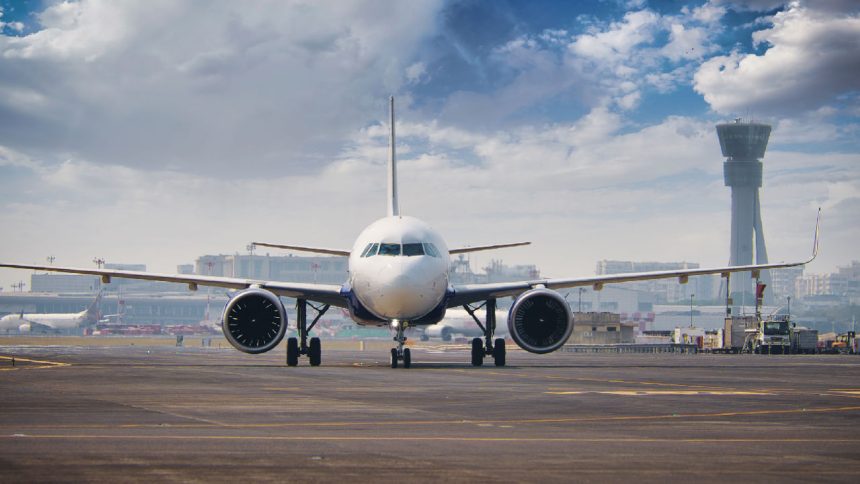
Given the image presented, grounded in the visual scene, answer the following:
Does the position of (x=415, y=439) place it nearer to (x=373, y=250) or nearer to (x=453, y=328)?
(x=373, y=250)

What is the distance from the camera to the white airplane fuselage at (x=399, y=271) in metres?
32.4

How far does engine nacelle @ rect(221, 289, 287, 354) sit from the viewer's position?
113 feet

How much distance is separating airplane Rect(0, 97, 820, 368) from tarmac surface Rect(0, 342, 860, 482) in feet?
26.7

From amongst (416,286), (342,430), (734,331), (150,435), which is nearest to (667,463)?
(342,430)

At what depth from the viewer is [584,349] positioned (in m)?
95.4

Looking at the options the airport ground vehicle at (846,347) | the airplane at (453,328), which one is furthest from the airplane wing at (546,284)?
the airplane at (453,328)

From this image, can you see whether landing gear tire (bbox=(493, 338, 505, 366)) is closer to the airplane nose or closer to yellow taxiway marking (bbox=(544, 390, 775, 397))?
the airplane nose

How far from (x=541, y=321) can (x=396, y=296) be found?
5.97 meters

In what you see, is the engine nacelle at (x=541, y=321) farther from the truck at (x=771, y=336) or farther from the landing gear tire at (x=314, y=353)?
the truck at (x=771, y=336)

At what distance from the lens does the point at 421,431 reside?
14047 mm

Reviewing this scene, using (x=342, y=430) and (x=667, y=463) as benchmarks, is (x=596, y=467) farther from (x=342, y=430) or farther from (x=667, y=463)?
(x=342, y=430)

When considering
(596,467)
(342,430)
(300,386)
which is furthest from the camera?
(300,386)

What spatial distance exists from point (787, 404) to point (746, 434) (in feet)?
19.7

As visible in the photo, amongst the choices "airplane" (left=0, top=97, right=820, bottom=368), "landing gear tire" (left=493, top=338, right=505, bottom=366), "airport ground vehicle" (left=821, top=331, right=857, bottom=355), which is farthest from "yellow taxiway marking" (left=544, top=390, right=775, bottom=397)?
"airport ground vehicle" (left=821, top=331, right=857, bottom=355)
